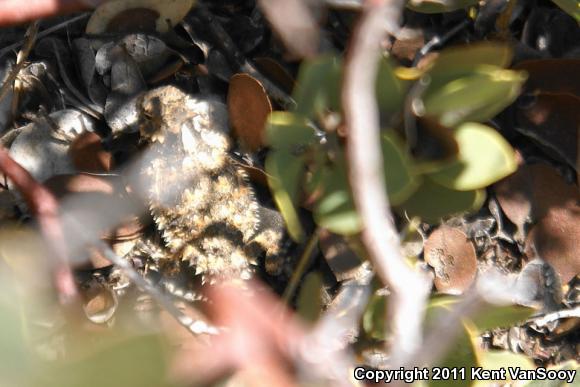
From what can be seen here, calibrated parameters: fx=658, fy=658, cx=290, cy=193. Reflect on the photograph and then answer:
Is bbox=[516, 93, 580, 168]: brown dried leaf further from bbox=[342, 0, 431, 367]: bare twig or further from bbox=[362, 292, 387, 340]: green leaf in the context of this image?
bbox=[342, 0, 431, 367]: bare twig

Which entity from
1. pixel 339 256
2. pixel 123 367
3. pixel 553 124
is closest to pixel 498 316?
pixel 339 256

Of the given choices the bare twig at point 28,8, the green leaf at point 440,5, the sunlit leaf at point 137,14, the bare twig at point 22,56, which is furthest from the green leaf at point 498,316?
the bare twig at point 22,56

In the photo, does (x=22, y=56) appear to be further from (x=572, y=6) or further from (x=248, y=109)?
(x=572, y=6)

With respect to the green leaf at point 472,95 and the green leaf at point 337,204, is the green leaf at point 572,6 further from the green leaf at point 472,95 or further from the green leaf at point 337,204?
the green leaf at point 337,204

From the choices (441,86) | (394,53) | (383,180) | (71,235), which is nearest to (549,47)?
(394,53)

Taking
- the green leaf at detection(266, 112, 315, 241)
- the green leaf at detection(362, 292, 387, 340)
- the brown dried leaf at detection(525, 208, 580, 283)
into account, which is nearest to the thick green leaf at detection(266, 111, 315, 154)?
the green leaf at detection(266, 112, 315, 241)
